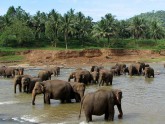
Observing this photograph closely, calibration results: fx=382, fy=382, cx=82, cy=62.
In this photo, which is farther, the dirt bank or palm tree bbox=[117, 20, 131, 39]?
palm tree bbox=[117, 20, 131, 39]

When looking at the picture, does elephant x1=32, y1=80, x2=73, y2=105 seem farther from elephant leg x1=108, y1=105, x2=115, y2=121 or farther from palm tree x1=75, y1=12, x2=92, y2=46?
palm tree x1=75, y1=12, x2=92, y2=46

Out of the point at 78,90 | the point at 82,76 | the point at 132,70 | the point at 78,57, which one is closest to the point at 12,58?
the point at 78,57

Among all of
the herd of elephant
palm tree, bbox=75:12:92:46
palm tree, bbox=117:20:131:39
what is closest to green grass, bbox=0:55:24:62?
palm tree, bbox=75:12:92:46

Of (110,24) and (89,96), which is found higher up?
(110,24)

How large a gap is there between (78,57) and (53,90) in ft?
154

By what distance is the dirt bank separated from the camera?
6056 centimetres

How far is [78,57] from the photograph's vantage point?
211ft

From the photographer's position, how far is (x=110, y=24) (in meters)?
80.8

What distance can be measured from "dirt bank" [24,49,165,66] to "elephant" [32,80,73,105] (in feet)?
133

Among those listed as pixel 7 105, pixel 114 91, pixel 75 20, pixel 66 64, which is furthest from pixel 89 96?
pixel 75 20

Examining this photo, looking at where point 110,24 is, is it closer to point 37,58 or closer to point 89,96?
point 37,58

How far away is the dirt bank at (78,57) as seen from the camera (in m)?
60.6

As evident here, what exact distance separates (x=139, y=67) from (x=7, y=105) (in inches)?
809

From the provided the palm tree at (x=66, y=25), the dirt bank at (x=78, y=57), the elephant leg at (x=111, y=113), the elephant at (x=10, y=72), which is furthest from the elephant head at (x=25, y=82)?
the palm tree at (x=66, y=25)
